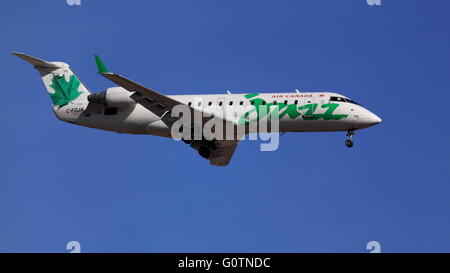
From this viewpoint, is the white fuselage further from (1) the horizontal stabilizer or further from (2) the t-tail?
(1) the horizontal stabilizer

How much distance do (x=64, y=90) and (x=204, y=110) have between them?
702cm

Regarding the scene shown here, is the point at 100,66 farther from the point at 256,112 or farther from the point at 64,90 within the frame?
the point at 256,112

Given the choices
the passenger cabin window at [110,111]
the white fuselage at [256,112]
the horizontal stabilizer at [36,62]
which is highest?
the horizontal stabilizer at [36,62]

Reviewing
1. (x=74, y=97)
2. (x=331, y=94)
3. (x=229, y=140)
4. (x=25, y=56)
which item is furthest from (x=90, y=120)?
(x=331, y=94)

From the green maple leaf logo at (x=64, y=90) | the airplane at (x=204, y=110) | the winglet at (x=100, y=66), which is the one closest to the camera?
the winglet at (x=100, y=66)

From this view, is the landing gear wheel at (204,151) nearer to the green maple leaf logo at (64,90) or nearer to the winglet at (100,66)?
the green maple leaf logo at (64,90)

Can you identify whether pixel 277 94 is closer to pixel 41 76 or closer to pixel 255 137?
pixel 255 137

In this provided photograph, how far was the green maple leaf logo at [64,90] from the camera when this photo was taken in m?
36.2

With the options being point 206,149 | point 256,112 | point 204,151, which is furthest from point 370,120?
point 204,151

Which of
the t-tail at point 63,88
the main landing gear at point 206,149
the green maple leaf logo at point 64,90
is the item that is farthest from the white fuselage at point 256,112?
the main landing gear at point 206,149

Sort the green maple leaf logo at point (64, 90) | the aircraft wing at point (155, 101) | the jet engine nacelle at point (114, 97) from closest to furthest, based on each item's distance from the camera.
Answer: the aircraft wing at point (155, 101) → the jet engine nacelle at point (114, 97) → the green maple leaf logo at point (64, 90)

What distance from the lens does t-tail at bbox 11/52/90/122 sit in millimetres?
35688

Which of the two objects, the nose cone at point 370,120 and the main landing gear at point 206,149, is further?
the main landing gear at point 206,149

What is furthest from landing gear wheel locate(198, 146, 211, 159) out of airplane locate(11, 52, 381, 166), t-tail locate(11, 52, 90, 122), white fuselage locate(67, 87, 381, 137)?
t-tail locate(11, 52, 90, 122)
